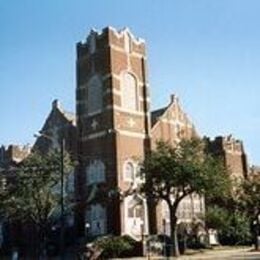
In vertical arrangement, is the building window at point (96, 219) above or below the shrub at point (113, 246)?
above

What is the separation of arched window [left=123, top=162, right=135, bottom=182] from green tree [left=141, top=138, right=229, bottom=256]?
4.92 m

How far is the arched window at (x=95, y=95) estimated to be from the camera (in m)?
66.4

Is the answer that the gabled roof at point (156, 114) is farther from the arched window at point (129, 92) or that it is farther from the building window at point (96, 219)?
the building window at point (96, 219)

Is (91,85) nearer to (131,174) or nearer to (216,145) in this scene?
(131,174)

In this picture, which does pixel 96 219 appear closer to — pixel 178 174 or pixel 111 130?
pixel 111 130

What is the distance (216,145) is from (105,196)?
22515 mm

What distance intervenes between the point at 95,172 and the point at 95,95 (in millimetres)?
8589

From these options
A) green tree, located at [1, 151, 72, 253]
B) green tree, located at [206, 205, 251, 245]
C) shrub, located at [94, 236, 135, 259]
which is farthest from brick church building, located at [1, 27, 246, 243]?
green tree, located at [1, 151, 72, 253]

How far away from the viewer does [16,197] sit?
179ft

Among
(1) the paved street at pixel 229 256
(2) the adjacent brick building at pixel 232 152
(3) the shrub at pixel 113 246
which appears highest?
(2) the adjacent brick building at pixel 232 152

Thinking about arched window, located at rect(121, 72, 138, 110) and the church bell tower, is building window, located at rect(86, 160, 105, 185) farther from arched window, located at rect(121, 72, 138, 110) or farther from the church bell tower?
arched window, located at rect(121, 72, 138, 110)

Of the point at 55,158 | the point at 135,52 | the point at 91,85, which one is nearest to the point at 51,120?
the point at 91,85

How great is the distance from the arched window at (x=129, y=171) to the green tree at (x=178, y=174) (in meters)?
4.92

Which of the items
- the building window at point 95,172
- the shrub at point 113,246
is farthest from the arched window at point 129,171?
the shrub at point 113,246
